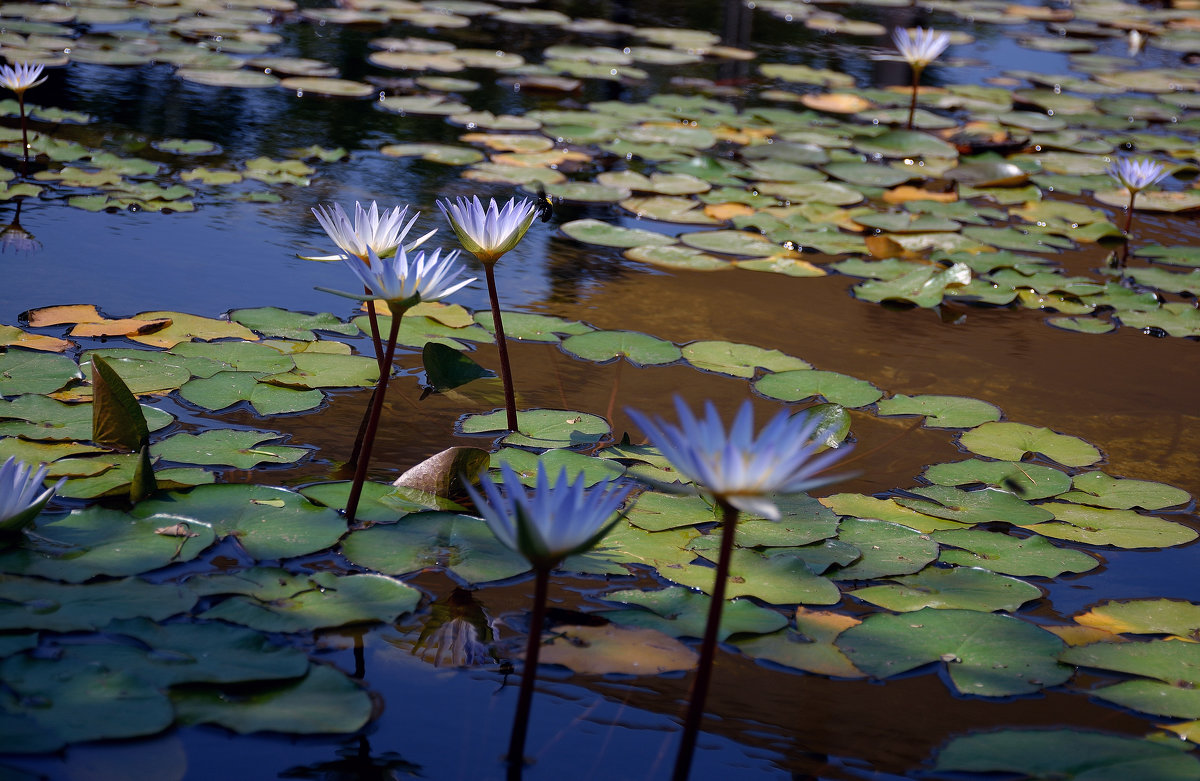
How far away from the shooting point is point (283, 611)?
1.56m

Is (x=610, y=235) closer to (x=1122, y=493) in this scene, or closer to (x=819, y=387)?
(x=819, y=387)

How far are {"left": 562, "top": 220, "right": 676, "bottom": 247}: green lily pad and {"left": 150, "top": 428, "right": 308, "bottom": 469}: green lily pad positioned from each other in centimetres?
181

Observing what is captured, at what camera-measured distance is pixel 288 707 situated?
1356mm

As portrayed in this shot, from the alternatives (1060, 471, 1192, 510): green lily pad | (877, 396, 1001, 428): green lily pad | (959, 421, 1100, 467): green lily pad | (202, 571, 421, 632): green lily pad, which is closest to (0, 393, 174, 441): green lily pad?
(202, 571, 421, 632): green lily pad

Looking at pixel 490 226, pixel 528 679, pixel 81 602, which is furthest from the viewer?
pixel 490 226

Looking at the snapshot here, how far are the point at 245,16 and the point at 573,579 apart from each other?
6.39m

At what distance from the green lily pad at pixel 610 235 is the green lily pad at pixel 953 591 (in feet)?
6.70

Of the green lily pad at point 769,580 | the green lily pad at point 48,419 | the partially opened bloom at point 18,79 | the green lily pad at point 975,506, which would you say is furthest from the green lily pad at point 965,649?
the partially opened bloom at point 18,79

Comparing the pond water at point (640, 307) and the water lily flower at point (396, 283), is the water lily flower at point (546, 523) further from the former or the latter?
the water lily flower at point (396, 283)

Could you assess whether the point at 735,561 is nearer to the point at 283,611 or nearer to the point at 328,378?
the point at 283,611

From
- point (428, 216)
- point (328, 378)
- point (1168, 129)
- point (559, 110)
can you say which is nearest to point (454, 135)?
point (559, 110)

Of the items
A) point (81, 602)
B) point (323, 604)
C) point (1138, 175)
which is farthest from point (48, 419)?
point (1138, 175)

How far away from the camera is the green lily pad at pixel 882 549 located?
6.11 feet

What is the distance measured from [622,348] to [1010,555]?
1176 mm
